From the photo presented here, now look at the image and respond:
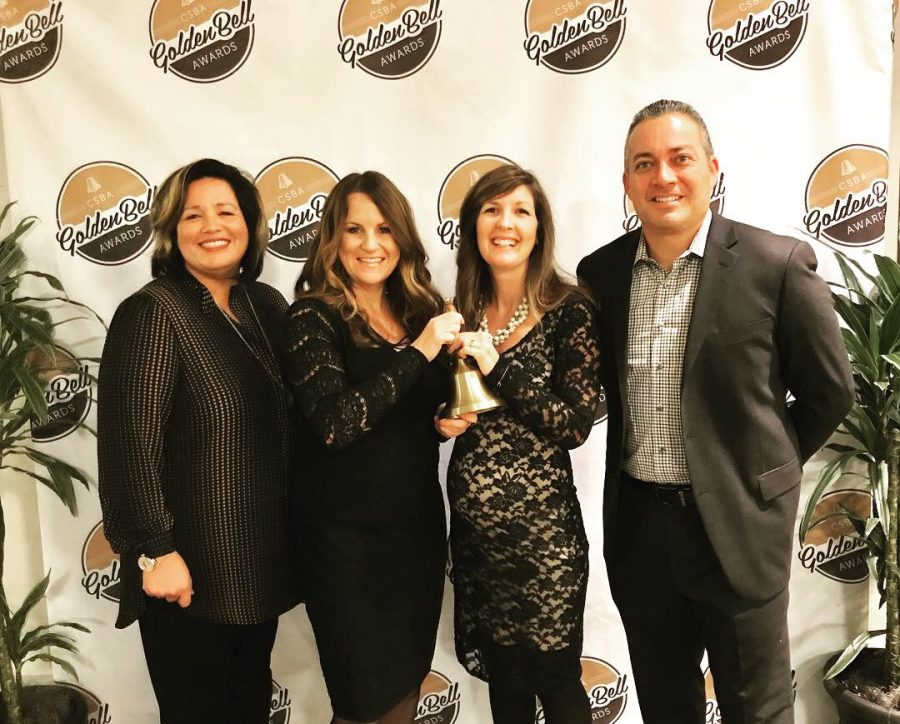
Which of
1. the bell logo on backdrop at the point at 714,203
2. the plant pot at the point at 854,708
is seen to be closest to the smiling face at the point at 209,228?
the bell logo on backdrop at the point at 714,203

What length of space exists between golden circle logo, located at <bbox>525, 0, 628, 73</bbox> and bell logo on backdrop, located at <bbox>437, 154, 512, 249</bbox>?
39cm

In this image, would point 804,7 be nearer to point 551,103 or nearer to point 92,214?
point 551,103

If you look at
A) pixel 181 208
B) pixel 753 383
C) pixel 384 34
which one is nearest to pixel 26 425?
pixel 181 208

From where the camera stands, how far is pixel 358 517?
1719 mm

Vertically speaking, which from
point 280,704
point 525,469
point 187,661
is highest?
point 525,469

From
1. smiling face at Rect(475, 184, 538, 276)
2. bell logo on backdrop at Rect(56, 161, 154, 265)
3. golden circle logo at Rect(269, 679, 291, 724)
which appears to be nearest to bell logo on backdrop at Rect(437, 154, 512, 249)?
smiling face at Rect(475, 184, 538, 276)

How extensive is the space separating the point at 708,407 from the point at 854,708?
1.47 metres

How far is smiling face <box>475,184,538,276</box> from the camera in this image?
70.2 inches

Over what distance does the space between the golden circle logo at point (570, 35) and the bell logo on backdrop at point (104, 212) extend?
1536mm

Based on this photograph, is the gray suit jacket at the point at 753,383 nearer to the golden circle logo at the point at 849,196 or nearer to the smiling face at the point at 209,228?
the golden circle logo at the point at 849,196

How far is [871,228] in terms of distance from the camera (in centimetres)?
238

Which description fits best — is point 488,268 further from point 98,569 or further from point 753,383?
point 98,569

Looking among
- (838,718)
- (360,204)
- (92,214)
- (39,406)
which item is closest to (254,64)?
(92,214)

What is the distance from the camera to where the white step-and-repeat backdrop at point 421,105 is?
7.69ft
